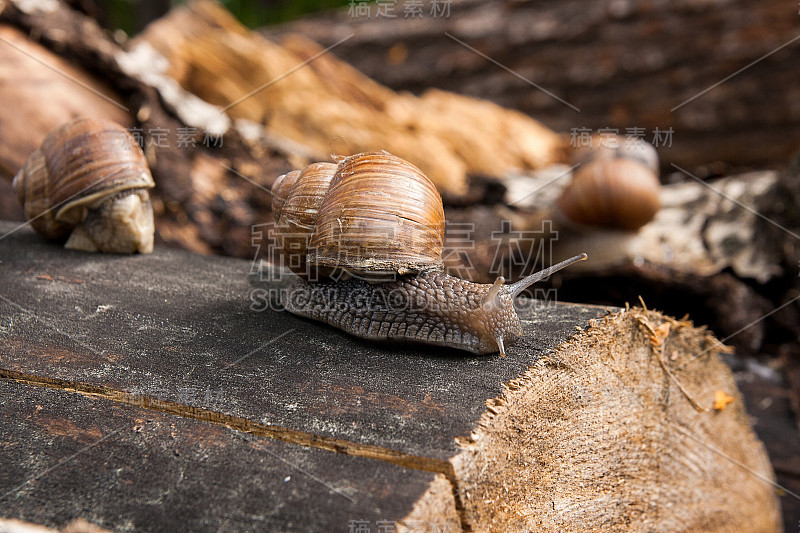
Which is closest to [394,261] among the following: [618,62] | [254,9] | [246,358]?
[246,358]

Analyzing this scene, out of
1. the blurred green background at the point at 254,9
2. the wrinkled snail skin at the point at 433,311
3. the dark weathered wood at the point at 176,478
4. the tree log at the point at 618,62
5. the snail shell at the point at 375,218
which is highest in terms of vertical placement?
the blurred green background at the point at 254,9

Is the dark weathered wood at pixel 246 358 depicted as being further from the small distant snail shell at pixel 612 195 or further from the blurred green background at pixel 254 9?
the blurred green background at pixel 254 9

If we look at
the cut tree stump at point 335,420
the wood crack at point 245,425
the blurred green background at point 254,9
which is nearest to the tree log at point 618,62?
the blurred green background at point 254,9

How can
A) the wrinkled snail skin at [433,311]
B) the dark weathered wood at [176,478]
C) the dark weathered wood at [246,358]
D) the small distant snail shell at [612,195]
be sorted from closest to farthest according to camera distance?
1. the dark weathered wood at [176,478]
2. the dark weathered wood at [246,358]
3. the wrinkled snail skin at [433,311]
4. the small distant snail shell at [612,195]

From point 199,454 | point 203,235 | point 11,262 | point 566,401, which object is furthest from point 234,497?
point 203,235

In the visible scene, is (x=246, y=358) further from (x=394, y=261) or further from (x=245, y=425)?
(x=394, y=261)

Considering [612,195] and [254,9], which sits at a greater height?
[254,9]
